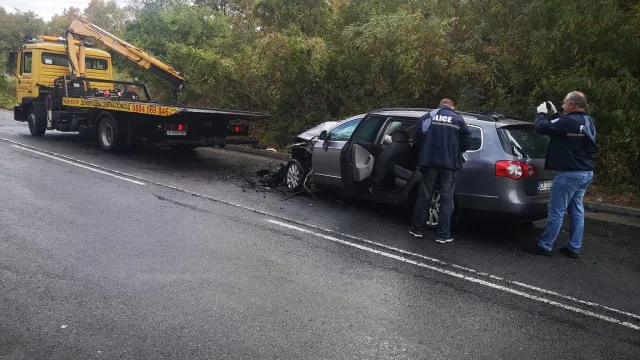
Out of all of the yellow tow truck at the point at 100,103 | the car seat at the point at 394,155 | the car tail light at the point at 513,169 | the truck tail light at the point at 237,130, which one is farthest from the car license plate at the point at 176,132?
the car tail light at the point at 513,169

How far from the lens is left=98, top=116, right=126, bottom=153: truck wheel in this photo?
40.5 ft

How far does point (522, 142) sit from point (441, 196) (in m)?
1.21

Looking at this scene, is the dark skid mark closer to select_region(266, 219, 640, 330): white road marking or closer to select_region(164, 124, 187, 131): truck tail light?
select_region(266, 219, 640, 330): white road marking

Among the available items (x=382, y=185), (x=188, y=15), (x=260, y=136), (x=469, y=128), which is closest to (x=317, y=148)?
(x=382, y=185)

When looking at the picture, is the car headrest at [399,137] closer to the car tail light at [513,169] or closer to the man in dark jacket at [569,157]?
the car tail light at [513,169]

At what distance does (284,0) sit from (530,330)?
13508 millimetres

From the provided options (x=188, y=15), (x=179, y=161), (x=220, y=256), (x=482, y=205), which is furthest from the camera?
(x=188, y=15)

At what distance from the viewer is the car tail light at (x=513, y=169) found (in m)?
6.10

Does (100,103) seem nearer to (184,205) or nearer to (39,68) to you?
(39,68)

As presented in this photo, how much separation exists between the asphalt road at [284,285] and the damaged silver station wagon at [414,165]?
1.46 feet

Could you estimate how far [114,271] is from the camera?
4777 millimetres

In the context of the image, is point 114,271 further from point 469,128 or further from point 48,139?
point 48,139

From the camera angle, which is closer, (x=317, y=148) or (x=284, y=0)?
(x=317, y=148)

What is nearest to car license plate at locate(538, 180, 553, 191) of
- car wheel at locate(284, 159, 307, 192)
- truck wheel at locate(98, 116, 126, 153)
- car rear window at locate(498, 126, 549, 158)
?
car rear window at locate(498, 126, 549, 158)
